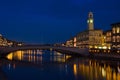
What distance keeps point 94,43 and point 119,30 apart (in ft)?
101

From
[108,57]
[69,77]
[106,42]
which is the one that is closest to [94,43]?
[106,42]

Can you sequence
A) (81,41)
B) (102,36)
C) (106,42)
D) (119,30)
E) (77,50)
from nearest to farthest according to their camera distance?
1. (77,50)
2. (119,30)
3. (106,42)
4. (102,36)
5. (81,41)

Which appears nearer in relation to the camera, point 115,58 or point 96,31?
point 115,58

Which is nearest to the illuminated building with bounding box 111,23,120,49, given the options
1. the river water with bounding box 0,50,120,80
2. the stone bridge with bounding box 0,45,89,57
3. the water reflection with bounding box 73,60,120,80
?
the stone bridge with bounding box 0,45,89,57

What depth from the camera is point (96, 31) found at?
129 meters

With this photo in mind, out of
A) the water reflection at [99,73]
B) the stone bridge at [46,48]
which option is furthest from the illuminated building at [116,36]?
the water reflection at [99,73]

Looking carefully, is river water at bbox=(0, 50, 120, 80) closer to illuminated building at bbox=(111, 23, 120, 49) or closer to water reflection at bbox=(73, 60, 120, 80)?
water reflection at bbox=(73, 60, 120, 80)

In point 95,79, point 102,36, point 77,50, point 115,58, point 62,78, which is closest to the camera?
point 95,79

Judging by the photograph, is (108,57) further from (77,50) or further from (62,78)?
(62,78)

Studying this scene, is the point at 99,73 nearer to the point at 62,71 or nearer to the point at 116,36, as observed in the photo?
the point at 62,71

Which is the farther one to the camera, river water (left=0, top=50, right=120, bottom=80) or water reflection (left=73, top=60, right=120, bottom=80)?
river water (left=0, top=50, right=120, bottom=80)

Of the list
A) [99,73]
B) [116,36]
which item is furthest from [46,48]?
[99,73]

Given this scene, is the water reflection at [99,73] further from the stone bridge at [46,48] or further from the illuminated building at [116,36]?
the illuminated building at [116,36]

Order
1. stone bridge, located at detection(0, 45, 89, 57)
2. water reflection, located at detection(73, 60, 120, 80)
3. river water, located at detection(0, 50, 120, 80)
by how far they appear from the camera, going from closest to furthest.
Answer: water reflection, located at detection(73, 60, 120, 80)
river water, located at detection(0, 50, 120, 80)
stone bridge, located at detection(0, 45, 89, 57)
